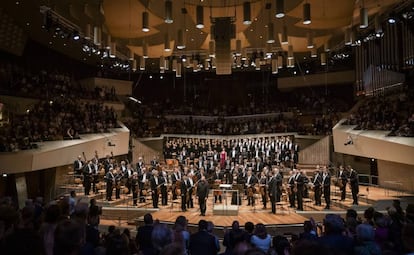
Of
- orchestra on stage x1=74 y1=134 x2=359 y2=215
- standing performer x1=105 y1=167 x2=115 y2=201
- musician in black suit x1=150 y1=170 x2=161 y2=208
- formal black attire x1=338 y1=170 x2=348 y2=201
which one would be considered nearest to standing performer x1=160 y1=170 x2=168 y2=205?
orchestra on stage x1=74 y1=134 x2=359 y2=215

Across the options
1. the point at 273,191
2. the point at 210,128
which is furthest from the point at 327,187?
the point at 210,128

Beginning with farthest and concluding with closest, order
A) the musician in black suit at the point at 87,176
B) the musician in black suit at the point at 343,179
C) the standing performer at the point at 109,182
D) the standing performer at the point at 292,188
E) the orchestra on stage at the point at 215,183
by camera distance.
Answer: the musician in black suit at the point at 87,176 < the standing performer at the point at 109,182 < the musician in black suit at the point at 343,179 < the standing performer at the point at 292,188 < the orchestra on stage at the point at 215,183

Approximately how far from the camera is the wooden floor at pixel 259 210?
39.4 ft

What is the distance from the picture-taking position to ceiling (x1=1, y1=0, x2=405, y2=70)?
14.8 m

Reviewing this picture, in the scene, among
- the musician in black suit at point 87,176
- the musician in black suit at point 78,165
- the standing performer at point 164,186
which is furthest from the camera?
the musician in black suit at point 78,165

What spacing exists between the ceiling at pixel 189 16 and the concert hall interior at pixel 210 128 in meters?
0.09

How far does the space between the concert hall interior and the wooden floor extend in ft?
0.22

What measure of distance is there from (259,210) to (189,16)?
27.4 ft

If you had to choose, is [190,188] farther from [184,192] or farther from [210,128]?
[210,128]

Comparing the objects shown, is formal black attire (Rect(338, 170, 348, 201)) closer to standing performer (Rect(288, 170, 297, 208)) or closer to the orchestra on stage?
the orchestra on stage

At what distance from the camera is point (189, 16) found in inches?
651

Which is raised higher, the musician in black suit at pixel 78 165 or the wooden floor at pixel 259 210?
the musician in black suit at pixel 78 165

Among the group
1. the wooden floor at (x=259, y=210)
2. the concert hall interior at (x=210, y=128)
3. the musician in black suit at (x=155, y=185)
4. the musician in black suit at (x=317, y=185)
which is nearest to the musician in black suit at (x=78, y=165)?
the concert hall interior at (x=210, y=128)

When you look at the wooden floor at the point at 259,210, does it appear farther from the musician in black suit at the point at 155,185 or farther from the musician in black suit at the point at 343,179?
the musician in black suit at the point at 155,185
